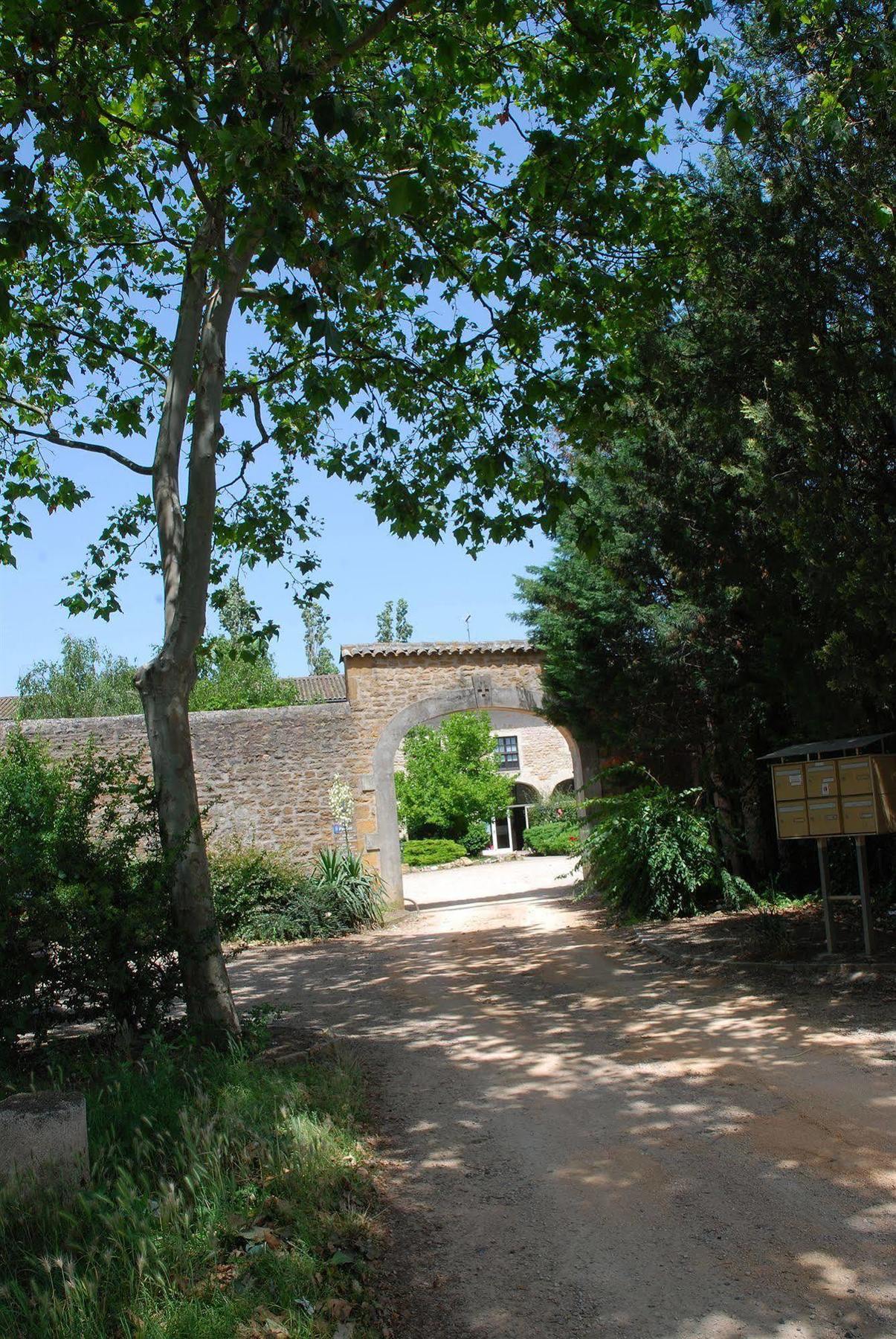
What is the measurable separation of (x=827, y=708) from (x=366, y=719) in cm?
872

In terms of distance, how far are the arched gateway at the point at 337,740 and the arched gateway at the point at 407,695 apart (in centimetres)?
2

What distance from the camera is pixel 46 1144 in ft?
12.5

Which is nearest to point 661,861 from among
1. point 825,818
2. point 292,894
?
point 825,818

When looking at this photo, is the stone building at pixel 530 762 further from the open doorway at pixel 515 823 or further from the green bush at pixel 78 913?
the green bush at pixel 78 913

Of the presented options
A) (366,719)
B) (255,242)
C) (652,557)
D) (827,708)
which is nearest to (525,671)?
(366,719)

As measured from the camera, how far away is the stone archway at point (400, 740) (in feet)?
51.8

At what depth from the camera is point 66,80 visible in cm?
542

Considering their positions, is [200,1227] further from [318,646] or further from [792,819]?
[318,646]

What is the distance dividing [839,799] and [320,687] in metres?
29.4

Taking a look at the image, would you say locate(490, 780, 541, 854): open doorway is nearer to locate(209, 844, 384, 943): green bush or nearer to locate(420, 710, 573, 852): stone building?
locate(420, 710, 573, 852): stone building

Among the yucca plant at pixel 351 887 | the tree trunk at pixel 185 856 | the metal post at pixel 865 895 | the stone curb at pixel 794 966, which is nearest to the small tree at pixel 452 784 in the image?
the yucca plant at pixel 351 887

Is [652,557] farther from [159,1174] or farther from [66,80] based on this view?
[159,1174]

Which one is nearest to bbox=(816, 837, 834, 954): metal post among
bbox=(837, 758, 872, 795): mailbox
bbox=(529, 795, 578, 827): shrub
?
bbox=(837, 758, 872, 795): mailbox

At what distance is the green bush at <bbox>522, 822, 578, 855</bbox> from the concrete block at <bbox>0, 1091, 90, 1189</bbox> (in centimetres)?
2822
